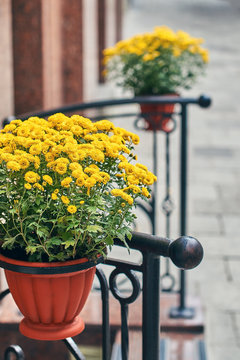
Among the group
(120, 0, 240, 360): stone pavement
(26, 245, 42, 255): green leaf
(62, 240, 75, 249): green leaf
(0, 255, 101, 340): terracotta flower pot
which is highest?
(62, 240, 75, 249): green leaf

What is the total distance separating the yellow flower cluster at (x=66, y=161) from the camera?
1.71 m

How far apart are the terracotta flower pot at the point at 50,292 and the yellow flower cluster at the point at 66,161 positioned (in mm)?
201

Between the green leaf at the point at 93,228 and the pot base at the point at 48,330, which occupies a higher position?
the green leaf at the point at 93,228

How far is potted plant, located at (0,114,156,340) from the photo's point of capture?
5.69ft

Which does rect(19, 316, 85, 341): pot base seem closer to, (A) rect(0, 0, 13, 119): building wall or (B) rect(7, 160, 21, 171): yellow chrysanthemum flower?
(B) rect(7, 160, 21, 171): yellow chrysanthemum flower

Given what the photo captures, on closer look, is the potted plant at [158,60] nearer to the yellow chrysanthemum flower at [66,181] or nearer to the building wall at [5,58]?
the building wall at [5,58]

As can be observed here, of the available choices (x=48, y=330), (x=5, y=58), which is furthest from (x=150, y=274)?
(x=5, y=58)

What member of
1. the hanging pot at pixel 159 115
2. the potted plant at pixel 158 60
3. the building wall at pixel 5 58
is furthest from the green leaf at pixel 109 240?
the building wall at pixel 5 58

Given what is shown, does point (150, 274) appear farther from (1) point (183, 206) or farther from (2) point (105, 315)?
(1) point (183, 206)

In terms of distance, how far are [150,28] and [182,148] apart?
20967 mm

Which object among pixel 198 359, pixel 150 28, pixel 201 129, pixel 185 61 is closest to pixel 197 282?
pixel 198 359

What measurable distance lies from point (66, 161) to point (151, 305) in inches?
20.9

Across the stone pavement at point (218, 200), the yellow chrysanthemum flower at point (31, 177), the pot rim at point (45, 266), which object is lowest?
the stone pavement at point (218, 200)

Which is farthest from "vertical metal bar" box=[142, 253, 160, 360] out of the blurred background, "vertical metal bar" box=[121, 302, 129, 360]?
the blurred background
